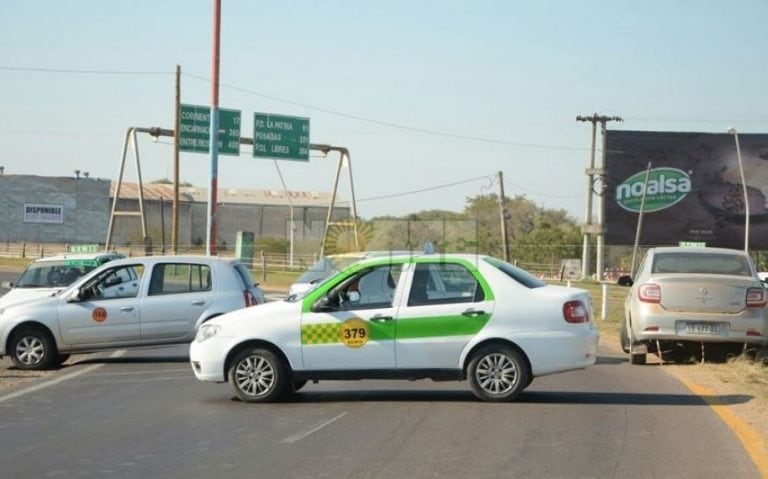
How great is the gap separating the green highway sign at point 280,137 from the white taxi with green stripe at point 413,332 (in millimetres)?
28398

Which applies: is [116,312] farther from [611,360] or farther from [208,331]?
[611,360]

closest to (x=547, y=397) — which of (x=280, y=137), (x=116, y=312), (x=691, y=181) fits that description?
(x=116, y=312)

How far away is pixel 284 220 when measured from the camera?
90062 mm

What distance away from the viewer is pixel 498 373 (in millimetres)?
11289

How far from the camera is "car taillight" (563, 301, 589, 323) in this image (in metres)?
11.3

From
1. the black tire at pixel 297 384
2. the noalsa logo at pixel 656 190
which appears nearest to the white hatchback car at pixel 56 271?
the black tire at pixel 297 384

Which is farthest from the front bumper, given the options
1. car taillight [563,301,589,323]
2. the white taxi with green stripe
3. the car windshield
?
the car windshield

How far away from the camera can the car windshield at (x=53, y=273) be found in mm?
21125

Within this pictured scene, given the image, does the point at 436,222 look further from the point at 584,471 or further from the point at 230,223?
the point at 584,471

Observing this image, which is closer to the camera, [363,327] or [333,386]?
[363,327]

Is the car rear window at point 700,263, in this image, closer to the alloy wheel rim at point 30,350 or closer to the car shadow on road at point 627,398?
the car shadow on road at point 627,398

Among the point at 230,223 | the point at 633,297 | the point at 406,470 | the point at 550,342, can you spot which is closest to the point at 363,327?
the point at 550,342

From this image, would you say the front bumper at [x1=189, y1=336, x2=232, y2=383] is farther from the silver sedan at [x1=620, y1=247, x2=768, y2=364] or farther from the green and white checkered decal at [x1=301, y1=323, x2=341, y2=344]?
the silver sedan at [x1=620, y1=247, x2=768, y2=364]

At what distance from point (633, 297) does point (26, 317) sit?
895 cm
